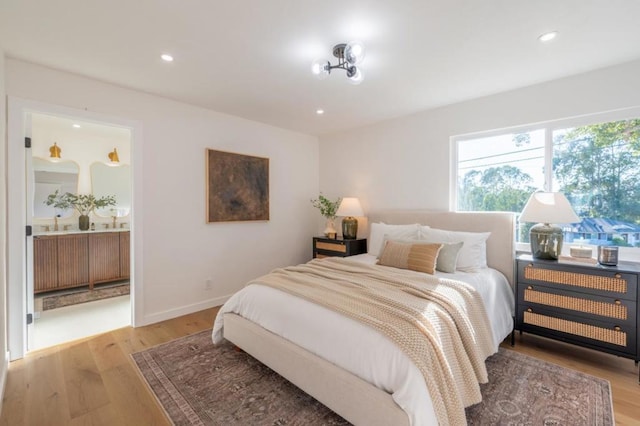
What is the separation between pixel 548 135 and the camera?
117 inches

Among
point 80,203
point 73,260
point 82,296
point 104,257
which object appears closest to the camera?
point 82,296

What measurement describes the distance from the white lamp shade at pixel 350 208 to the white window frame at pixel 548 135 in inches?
48.1

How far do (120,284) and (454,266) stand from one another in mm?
5026

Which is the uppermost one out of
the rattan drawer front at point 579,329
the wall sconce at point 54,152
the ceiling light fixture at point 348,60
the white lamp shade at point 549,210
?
the ceiling light fixture at point 348,60

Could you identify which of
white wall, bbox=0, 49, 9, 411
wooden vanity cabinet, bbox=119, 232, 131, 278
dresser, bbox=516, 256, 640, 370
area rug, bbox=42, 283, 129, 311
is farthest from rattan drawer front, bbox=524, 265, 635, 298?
wooden vanity cabinet, bbox=119, 232, 131, 278

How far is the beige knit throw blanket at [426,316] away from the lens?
1467 millimetres

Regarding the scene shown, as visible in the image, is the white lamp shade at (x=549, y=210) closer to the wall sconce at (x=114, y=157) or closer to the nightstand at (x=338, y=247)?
the nightstand at (x=338, y=247)

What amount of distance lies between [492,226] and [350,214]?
1.77 meters

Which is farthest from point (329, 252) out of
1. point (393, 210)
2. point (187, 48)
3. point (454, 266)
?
point (187, 48)

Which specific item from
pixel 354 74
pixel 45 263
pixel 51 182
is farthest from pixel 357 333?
pixel 51 182

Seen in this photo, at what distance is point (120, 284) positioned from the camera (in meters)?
4.77

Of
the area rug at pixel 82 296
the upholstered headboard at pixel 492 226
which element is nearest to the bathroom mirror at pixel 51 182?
the area rug at pixel 82 296

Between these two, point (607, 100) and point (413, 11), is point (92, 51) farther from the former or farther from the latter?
point (607, 100)

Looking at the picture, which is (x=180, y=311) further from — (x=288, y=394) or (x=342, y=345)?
(x=342, y=345)
